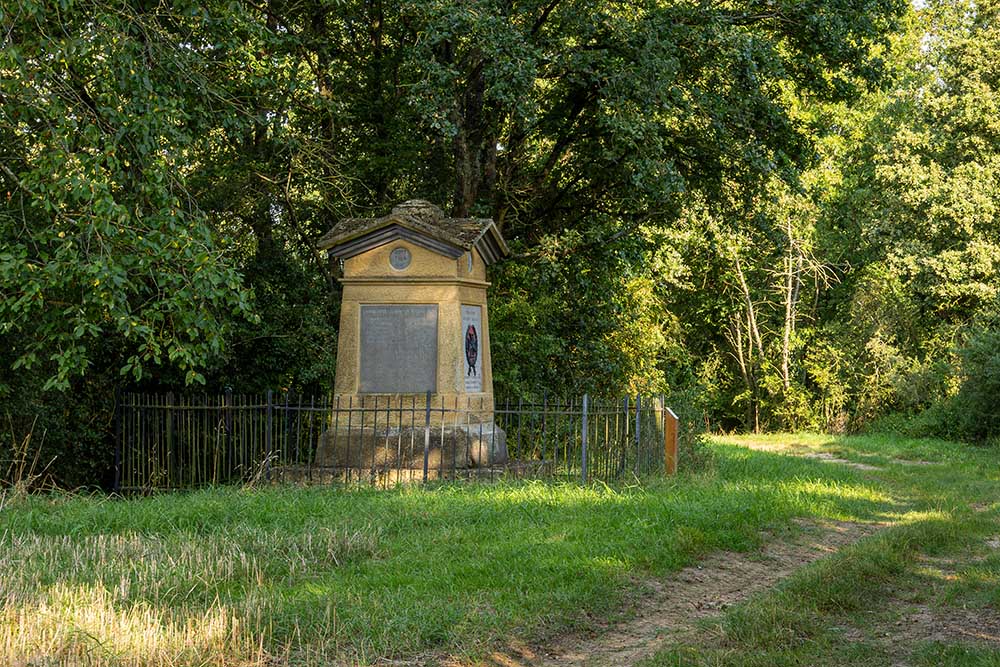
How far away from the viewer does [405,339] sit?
582 inches

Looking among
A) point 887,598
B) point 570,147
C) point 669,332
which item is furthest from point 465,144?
point 669,332

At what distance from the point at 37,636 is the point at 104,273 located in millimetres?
4804

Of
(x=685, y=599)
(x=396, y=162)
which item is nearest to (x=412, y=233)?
(x=396, y=162)

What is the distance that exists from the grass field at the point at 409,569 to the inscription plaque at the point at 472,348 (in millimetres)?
2332

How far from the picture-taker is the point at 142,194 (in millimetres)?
12352

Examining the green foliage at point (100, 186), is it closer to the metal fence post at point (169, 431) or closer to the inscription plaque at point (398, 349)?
the metal fence post at point (169, 431)

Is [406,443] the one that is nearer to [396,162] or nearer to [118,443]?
[118,443]

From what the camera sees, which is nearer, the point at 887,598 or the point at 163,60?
the point at 887,598

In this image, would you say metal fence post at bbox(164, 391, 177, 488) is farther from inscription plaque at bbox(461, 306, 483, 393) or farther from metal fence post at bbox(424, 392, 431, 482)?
inscription plaque at bbox(461, 306, 483, 393)

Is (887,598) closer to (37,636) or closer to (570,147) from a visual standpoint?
(37,636)

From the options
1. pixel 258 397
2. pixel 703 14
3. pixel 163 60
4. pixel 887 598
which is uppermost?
pixel 703 14

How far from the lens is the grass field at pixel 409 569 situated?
6.59 m

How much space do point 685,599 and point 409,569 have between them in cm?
211

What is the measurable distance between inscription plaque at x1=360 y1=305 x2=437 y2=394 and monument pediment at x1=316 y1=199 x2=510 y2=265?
82 cm
